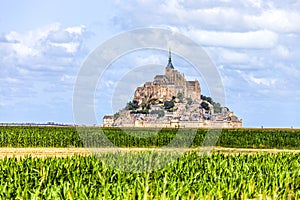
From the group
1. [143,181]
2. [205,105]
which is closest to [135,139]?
[205,105]

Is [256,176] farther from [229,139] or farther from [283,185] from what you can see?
[229,139]

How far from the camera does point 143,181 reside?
14289mm

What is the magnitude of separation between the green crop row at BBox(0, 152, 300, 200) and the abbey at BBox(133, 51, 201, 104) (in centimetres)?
224

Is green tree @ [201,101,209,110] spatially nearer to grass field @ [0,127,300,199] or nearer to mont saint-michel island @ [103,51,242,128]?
mont saint-michel island @ [103,51,242,128]

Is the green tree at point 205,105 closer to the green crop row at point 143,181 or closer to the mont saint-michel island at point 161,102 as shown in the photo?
the mont saint-michel island at point 161,102

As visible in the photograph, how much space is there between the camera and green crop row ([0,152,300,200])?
42.0ft

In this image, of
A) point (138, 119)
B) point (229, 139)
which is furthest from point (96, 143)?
point (229, 139)

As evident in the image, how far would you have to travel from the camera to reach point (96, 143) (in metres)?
27.2

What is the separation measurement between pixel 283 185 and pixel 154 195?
199 inches

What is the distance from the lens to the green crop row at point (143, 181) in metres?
12.8

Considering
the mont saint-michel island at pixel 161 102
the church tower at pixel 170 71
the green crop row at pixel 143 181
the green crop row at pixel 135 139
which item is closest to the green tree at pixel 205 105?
the mont saint-michel island at pixel 161 102

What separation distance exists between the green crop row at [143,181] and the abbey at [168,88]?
2.24 meters

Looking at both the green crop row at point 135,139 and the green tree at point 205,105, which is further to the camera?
the green crop row at point 135,139

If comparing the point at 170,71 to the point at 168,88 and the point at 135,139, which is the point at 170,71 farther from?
the point at 135,139
